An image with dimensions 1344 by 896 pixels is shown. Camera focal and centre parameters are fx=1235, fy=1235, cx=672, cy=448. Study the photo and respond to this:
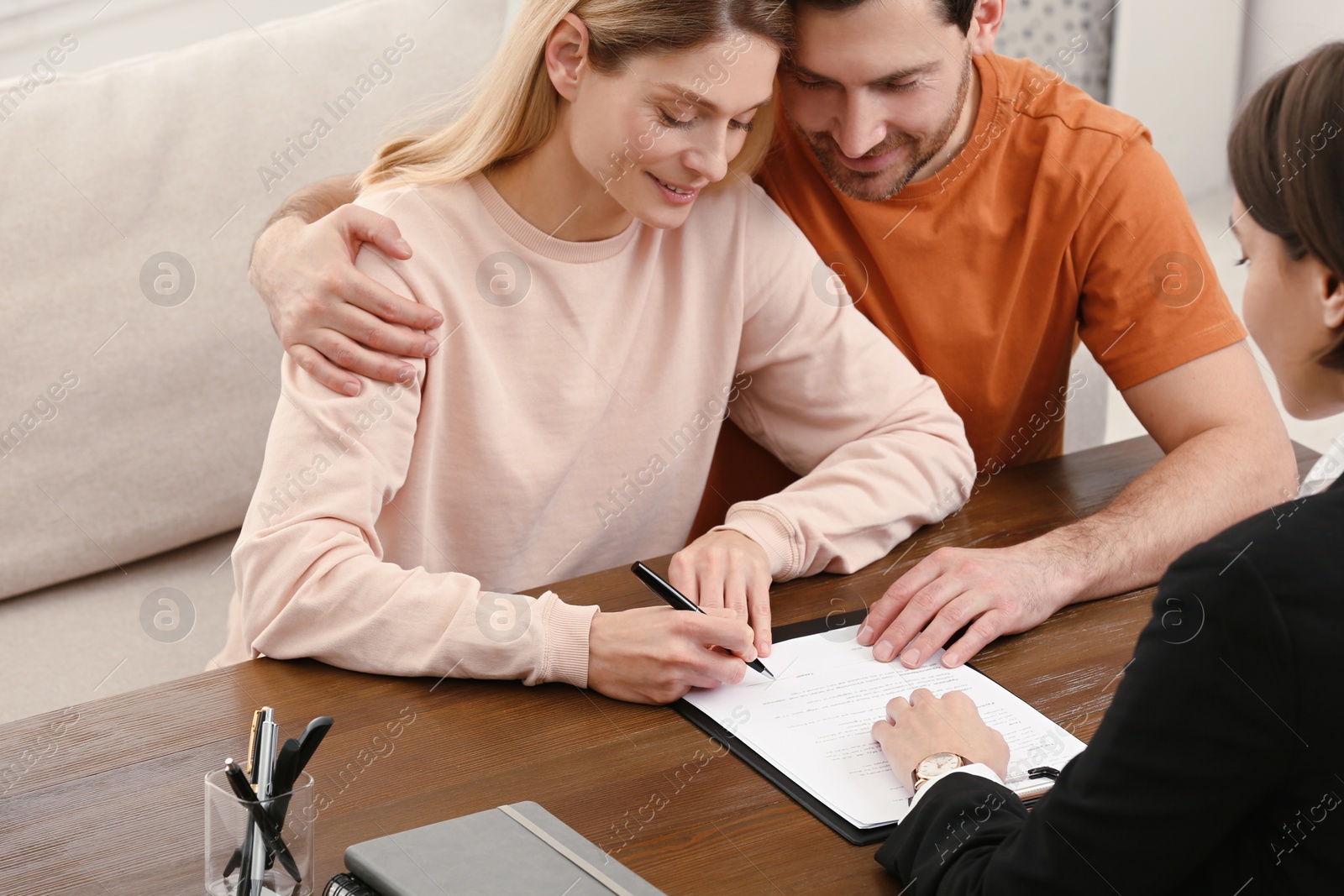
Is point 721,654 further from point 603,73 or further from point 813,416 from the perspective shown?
point 603,73

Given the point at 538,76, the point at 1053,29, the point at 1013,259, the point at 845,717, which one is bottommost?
the point at 845,717

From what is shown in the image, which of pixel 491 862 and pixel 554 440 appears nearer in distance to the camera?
pixel 491 862

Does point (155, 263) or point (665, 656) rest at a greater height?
point (155, 263)

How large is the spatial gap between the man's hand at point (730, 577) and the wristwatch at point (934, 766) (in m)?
0.24

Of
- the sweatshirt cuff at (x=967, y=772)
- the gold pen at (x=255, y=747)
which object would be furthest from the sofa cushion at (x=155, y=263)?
the sweatshirt cuff at (x=967, y=772)

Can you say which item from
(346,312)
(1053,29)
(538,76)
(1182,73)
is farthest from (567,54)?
(1182,73)

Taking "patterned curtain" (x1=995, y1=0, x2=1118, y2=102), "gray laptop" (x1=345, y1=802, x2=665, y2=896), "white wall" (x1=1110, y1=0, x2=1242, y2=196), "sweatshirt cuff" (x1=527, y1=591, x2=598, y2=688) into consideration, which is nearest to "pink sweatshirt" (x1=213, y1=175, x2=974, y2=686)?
"sweatshirt cuff" (x1=527, y1=591, x2=598, y2=688)

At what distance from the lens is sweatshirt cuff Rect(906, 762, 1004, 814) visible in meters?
0.90

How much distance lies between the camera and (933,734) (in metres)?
0.98

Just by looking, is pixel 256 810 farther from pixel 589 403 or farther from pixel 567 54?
pixel 567 54

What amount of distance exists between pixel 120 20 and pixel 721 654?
2.25 metres

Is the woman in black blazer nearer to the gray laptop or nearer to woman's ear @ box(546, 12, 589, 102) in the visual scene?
the gray laptop

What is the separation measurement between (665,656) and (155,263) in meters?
1.11

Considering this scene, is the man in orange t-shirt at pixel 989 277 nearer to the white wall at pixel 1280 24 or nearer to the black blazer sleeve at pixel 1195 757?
the black blazer sleeve at pixel 1195 757
